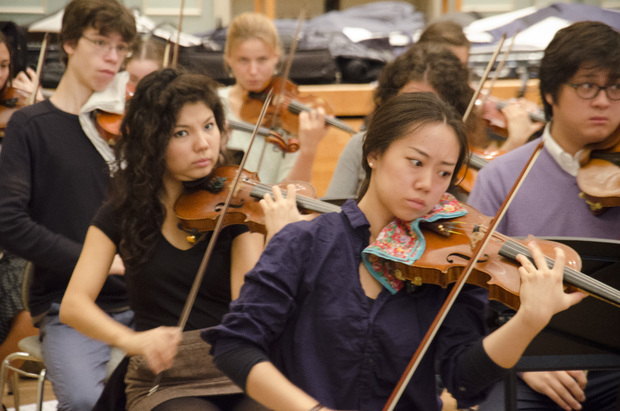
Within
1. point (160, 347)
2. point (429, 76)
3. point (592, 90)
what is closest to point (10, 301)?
point (160, 347)

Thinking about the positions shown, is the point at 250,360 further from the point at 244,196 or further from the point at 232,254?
the point at 244,196

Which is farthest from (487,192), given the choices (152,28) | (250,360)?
(152,28)

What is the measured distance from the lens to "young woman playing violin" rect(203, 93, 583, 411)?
3.57 feet

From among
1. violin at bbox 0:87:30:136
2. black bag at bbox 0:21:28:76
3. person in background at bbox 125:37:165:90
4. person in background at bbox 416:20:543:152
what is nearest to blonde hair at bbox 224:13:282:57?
person in background at bbox 125:37:165:90

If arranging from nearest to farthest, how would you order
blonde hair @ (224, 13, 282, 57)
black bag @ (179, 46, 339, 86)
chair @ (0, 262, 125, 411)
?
1. chair @ (0, 262, 125, 411)
2. blonde hair @ (224, 13, 282, 57)
3. black bag @ (179, 46, 339, 86)

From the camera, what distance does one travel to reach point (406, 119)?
122cm

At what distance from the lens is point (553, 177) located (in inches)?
67.7

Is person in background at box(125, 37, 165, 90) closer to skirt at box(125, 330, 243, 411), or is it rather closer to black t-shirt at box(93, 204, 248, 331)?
black t-shirt at box(93, 204, 248, 331)

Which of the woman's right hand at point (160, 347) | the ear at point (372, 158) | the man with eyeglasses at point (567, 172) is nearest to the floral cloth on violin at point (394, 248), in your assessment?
the ear at point (372, 158)

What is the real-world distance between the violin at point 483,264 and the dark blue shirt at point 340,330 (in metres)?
0.05

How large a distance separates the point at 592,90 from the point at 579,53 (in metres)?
0.09

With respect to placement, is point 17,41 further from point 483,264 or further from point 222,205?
point 483,264

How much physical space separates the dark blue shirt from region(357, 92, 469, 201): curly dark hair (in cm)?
18

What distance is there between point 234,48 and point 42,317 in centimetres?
123
